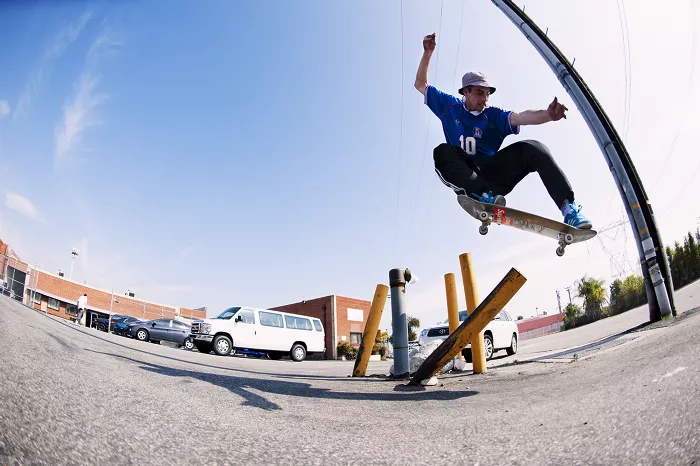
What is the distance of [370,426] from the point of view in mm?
1614

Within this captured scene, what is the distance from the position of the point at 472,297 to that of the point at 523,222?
1.07 m

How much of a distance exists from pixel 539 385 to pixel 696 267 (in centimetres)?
3482

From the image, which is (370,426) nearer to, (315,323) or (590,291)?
(315,323)

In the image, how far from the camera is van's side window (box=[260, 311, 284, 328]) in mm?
16734

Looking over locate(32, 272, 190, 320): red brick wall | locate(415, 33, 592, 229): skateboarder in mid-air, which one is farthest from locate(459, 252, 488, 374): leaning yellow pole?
locate(32, 272, 190, 320): red brick wall

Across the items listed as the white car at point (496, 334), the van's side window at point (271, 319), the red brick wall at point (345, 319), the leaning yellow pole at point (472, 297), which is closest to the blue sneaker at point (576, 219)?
the leaning yellow pole at point (472, 297)

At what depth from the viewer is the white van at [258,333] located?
14.9m

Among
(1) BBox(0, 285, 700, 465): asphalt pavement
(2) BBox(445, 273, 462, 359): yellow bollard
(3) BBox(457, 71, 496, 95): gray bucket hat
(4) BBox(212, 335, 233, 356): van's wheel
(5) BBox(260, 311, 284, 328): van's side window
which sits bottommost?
(4) BBox(212, 335, 233, 356): van's wheel

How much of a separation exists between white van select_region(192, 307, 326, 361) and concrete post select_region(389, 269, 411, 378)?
12.4m

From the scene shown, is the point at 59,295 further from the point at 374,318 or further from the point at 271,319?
the point at 374,318

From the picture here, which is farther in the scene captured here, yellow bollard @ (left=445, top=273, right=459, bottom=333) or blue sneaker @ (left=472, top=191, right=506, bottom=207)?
yellow bollard @ (left=445, top=273, right=459, bottom=333)

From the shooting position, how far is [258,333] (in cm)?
1631

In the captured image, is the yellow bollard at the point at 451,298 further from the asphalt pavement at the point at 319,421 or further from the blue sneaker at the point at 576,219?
the asphalt pavement at the point at 319,421

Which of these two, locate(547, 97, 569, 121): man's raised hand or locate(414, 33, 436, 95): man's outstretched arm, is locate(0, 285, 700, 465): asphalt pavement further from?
locate(414, 33, 436, 95): man's outstretched arm
